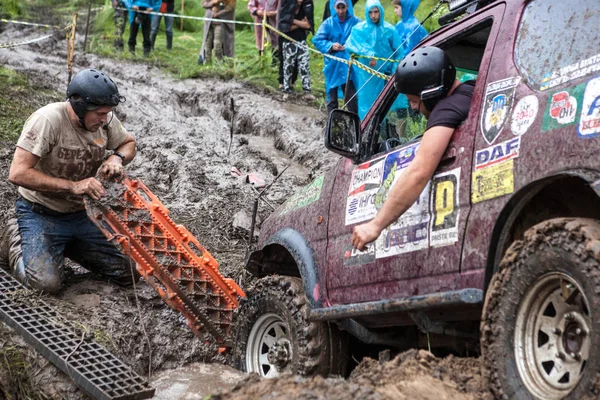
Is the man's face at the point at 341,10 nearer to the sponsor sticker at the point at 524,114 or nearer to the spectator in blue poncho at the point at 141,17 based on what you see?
the spectator in blue poncho at the point at 141,17

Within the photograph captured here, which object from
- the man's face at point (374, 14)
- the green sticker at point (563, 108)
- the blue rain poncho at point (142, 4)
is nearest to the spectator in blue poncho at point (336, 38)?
the man's face at point (374, 14)

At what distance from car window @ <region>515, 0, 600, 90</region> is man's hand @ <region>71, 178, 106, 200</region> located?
3.40 meters

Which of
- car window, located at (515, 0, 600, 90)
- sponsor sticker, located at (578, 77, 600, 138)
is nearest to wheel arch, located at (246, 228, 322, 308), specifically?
car window, located at (515, 0, 600, 90)

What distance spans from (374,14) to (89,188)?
5.52 meters

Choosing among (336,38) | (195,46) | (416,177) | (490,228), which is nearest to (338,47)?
(336,38)

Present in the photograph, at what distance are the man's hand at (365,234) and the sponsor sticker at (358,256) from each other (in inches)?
8.6

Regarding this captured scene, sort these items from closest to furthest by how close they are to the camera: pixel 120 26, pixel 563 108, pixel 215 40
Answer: pixel 563 108 → pixel 215 40 → pixel 120 26

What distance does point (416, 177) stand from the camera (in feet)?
13.3

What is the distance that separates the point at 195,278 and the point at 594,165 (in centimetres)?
362

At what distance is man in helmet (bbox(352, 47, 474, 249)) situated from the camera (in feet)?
13.2

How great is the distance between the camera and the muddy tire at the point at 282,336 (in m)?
5.09

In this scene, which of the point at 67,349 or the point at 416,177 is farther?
the point at 67,349

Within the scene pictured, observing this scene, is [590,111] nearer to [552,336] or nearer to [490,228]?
[490,228]

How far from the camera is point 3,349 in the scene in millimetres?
5758
